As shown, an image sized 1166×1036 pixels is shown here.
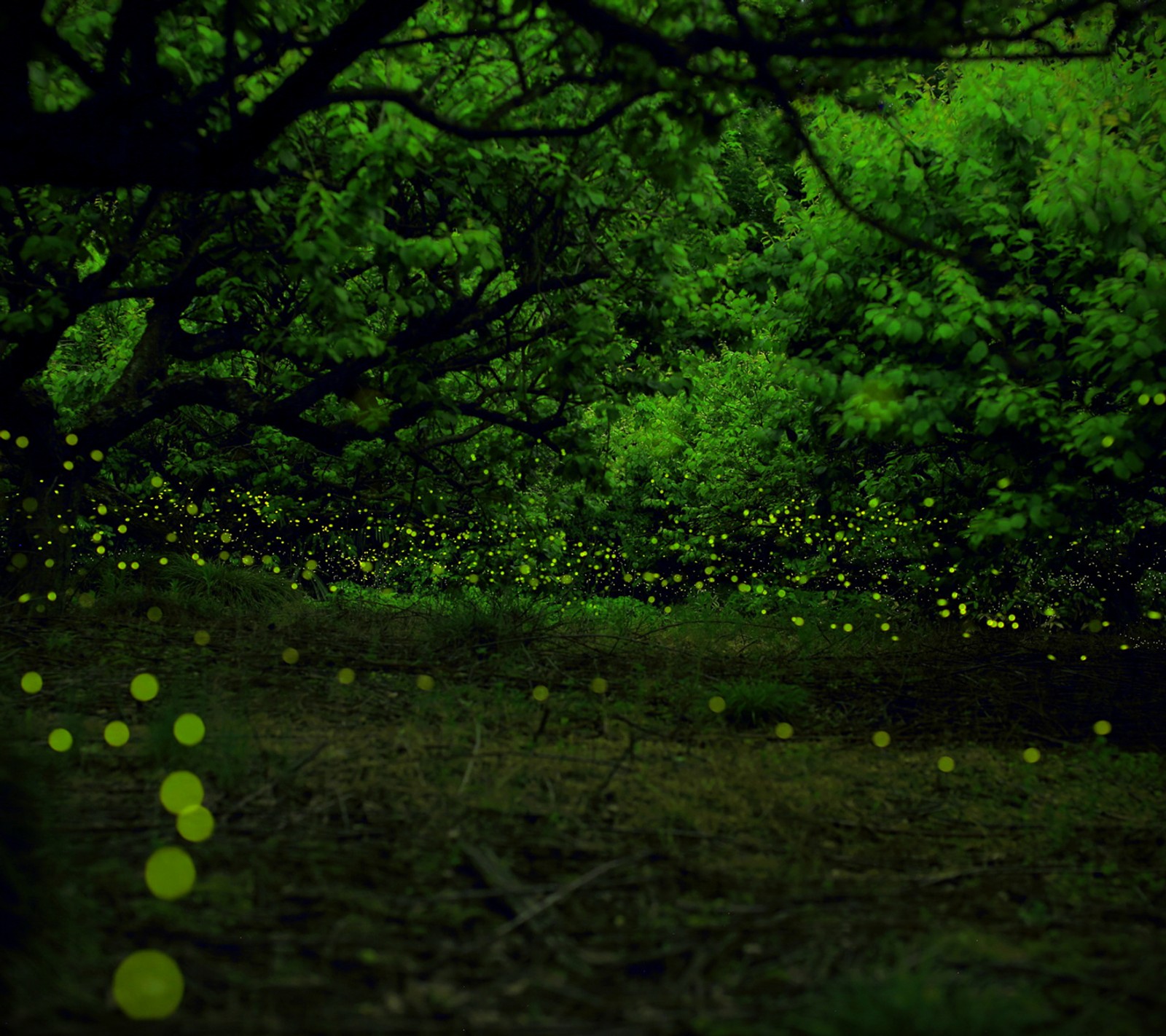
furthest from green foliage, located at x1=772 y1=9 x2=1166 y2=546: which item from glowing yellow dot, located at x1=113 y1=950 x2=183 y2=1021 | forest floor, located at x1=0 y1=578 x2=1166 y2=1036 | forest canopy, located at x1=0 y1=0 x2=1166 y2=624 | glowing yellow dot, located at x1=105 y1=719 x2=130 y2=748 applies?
glowing yellow dot, located at x1=113 y1=950 x2=183 y2=1021

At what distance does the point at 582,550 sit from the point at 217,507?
541 cm

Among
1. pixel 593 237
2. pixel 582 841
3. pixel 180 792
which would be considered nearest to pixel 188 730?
pixel 180 792

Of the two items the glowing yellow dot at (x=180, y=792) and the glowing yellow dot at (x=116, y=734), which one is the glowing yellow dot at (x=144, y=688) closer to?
the glowing yellow dot at (x=116, y=734)

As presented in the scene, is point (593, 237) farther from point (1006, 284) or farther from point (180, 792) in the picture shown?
point (180, 792)

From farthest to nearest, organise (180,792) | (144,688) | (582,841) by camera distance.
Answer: (144,688) < (180,792) < (582,841)

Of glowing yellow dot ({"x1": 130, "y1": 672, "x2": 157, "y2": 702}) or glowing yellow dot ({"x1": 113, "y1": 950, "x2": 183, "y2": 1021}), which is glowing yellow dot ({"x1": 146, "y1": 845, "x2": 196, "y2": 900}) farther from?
glowing yellow dot ({"x1": 130, "y1": 672, "x2": 157, "y2": 702})

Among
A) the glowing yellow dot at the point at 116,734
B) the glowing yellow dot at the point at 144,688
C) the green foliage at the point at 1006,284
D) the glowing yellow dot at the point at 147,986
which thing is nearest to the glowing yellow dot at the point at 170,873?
the glowing yellow dot at the point at 147,986

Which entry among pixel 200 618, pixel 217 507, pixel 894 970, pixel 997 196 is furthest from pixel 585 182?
pixel 217 507

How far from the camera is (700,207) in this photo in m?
7.45

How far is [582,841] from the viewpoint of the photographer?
12.0 feet

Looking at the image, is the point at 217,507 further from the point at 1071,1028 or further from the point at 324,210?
the point at 1071,1028

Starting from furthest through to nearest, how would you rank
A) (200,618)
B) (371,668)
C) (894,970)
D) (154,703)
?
(200,618) → (371,668) → (154,703) → (894,970)

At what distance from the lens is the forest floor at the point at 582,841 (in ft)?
8.07

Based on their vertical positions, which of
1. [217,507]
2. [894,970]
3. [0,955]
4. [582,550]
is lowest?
[0,955]
